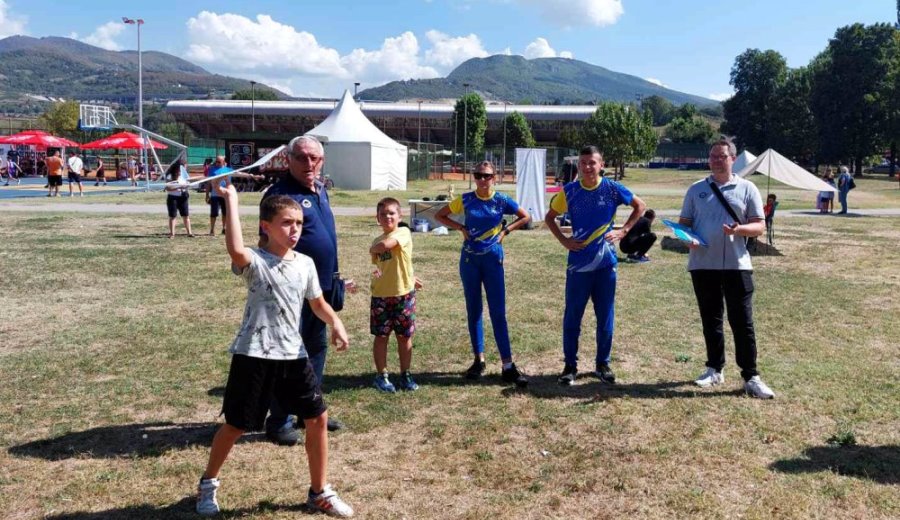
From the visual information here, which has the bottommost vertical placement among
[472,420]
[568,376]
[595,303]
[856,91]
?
[472,420]

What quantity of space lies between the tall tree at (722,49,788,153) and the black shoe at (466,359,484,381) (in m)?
86.7

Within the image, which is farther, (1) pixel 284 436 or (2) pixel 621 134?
(2) pixel 621 134

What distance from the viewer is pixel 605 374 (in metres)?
6.00

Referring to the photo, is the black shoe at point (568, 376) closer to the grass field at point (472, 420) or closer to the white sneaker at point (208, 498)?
the grass field at point (472, 420)

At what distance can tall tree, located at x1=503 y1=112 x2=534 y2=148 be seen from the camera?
88.2 metres

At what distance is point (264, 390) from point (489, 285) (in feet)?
8.91

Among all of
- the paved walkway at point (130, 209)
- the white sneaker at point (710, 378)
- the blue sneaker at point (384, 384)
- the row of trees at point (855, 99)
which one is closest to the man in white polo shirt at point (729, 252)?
the white sneaker at point (710, 378)

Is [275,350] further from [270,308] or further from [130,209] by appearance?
[130,209]

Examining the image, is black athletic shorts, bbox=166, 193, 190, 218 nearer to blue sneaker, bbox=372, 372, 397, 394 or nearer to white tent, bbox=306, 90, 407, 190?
blue sneaker, bbox=372, 372, 397, 394

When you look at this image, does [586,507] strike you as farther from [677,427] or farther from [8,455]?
[8,455]

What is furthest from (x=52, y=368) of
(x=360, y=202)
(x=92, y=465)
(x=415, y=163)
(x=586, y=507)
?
(x=415, y=163)

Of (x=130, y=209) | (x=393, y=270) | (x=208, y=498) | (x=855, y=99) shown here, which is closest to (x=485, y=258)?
(x=393, y=270)

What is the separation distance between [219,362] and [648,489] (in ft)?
13.4

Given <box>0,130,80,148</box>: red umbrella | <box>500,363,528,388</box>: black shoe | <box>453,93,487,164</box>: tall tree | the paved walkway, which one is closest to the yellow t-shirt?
<box>500,363,528,388</box>: black shoe
